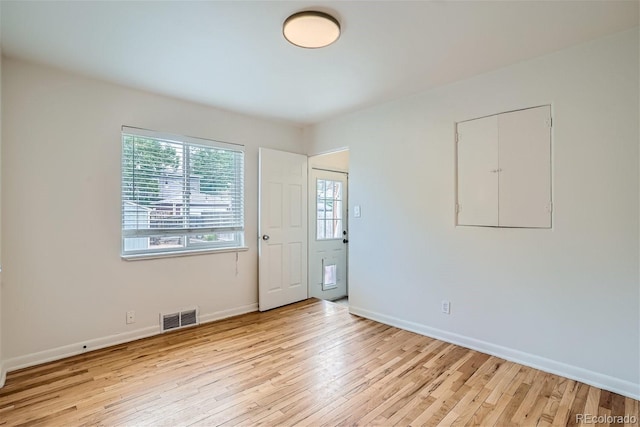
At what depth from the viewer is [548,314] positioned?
8.01 feet

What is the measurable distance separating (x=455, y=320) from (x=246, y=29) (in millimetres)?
2986

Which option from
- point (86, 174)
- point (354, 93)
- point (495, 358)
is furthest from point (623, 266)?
point (86, 174)

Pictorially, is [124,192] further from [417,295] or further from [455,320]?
[455,320]

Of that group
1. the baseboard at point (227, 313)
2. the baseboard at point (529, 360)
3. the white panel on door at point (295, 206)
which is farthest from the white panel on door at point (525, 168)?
the baseboard at point (227, 313)

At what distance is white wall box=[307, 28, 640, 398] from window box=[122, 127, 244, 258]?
5.46ft

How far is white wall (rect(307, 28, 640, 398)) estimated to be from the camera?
214 cm

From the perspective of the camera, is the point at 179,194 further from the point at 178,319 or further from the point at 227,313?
the point at 227,313

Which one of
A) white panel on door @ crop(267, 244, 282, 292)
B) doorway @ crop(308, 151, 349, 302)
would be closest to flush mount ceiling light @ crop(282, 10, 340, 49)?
doorway @ crop(308, 151, 349, 302)

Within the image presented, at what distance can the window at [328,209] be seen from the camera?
483 centimetres

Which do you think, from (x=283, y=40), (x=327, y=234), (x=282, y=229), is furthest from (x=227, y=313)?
(x=283, y=40)

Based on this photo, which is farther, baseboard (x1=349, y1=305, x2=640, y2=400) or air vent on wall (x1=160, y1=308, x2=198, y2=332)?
air vent on wall (x1=160, y1=308, x2=198, y2=332)

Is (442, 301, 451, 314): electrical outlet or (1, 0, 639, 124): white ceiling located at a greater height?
(1, 0, 639, 124): white ceiling

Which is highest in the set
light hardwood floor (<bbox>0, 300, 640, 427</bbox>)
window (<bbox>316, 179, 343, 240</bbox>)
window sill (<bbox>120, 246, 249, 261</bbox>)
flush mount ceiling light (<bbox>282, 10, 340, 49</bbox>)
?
flush mount ceiling light (<bbox>282, 10, 340, 49</bbox>)

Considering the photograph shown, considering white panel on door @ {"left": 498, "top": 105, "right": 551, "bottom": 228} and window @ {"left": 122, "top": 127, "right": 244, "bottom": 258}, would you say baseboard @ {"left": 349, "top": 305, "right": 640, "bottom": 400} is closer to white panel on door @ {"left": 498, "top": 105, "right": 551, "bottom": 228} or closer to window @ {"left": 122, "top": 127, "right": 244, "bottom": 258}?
white panel on door @ {"left": 498, "top": 105, "right": 551, "bottom": 228}
